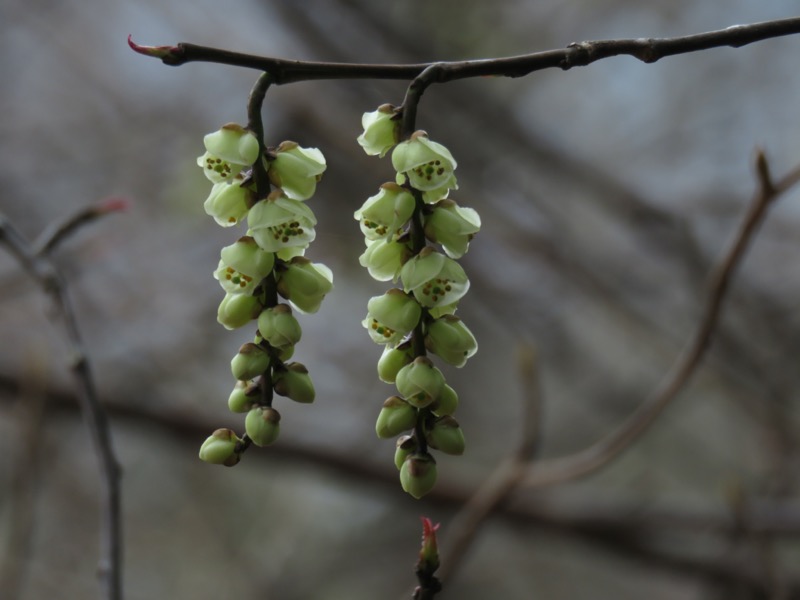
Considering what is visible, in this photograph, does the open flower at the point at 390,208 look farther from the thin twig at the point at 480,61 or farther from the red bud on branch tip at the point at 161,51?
the red bud on branch tip at the point at 161,51

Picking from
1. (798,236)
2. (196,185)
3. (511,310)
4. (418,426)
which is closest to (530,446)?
(418,426)

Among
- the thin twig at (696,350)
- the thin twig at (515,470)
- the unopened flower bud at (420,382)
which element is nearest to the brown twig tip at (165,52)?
the unopened flower bud at (420,382)

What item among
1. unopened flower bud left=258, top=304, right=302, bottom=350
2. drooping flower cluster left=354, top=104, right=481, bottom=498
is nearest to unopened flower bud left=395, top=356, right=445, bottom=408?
drooping flower cluster left=354, top=104, right=481, bottom=498

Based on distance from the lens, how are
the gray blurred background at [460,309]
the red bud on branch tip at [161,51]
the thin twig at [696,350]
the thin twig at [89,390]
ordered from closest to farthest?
the red bud on branch tip at [161,51] → the thin twig at [89,390] → the thin twig at [696,350] → the gray blurred background at [460,309]

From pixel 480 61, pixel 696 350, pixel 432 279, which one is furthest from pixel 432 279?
pixel 696 350

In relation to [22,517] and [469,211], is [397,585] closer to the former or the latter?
[22,517]

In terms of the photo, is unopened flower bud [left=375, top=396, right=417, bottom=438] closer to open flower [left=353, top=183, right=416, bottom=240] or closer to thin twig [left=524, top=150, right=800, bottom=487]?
open flower [left=353, top=183, right=416, bottom=240]

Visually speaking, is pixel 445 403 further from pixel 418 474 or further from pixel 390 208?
pixel 390 208
